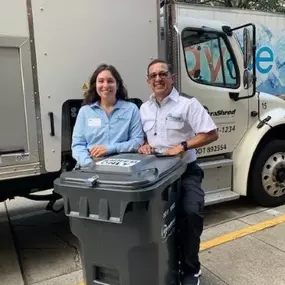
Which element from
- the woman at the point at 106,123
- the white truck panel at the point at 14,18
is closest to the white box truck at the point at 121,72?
the white truck panel at the point at 14,18

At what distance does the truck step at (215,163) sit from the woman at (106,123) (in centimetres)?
164

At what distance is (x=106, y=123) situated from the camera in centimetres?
262

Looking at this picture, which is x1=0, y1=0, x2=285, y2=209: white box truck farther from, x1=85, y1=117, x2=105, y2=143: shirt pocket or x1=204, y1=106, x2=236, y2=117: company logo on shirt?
x1=85, y1=117, x2=105, y2=143: shirt pocket

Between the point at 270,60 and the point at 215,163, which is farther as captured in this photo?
the point at 270,60

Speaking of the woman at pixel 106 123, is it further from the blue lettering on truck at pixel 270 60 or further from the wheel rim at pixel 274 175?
the blue lettering on truck at pixel 270 60

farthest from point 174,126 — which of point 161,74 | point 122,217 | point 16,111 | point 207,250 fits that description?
point 207,250

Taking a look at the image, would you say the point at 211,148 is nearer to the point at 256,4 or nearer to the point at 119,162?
the point at 119,162

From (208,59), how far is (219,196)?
61.0 inches

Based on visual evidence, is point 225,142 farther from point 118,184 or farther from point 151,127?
point 118,184

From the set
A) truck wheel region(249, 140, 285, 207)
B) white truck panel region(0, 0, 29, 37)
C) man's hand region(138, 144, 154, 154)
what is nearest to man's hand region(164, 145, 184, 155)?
man's hand region(138, 144, 154, 154)

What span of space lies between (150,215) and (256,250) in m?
1.96

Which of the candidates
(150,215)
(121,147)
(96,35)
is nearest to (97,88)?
(121,147)

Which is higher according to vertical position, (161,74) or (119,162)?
(161,74)

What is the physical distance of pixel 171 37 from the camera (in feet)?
12.3
